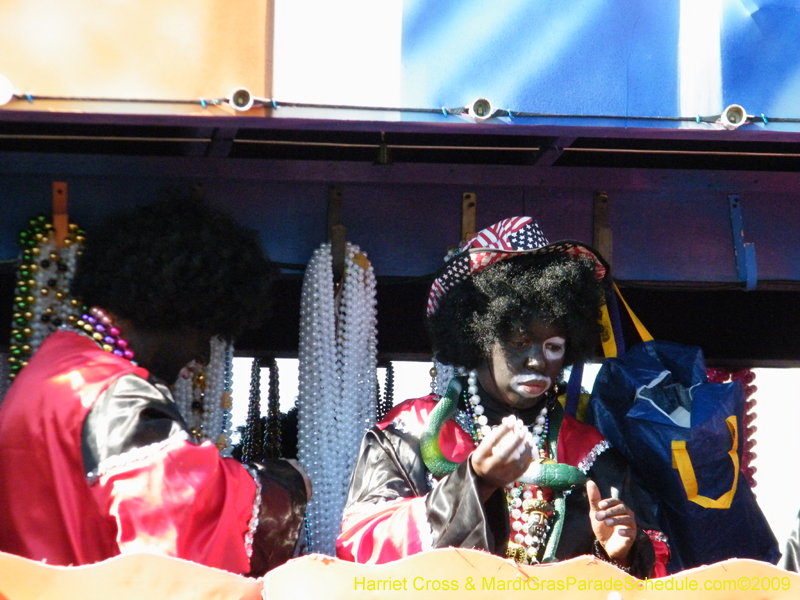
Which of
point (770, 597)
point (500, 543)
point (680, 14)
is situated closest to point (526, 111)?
point (680, 14)

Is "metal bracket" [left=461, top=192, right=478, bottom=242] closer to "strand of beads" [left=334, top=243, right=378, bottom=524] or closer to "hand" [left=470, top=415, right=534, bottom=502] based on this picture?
"strand of beads" [left=334, top=243, right=378, bottom=524]

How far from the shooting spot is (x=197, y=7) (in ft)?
9.67

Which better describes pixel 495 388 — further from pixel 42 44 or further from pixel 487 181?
pixel 42 44

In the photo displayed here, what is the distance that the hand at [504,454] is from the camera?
2.76 metres

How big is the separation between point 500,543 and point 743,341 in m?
1.90

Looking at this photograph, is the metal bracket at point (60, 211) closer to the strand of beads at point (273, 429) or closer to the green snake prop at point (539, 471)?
the strand of beads at point (273, 429)

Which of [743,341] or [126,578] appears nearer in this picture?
[126,578]

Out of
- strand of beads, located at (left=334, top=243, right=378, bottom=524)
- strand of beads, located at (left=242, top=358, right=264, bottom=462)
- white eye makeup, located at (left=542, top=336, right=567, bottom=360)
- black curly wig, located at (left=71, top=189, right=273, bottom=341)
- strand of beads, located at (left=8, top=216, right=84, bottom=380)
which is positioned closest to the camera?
black curly wig, located at (left=71, top=189, right=273, bottom=341)

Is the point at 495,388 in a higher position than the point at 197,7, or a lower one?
lower

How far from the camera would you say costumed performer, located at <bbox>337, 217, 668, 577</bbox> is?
3104 mm

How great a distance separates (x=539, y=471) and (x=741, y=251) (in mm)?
1126

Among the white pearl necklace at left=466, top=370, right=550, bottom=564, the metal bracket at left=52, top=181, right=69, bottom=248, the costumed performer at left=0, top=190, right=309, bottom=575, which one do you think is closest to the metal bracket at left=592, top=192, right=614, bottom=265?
the white pearl necklace at left=466, top=370, right=550, bottom=564

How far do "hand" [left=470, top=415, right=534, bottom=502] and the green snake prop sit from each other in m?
0.40

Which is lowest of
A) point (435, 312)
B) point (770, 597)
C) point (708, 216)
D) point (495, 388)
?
point (770, 597)
